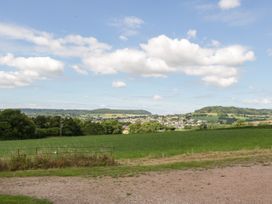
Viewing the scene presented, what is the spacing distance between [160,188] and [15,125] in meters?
101

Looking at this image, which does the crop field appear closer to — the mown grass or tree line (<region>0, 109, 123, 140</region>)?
the mown grass

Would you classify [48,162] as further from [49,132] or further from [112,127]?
[112,127]

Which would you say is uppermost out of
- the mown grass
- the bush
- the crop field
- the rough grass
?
the mown grass

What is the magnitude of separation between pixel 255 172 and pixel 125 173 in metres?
5.58

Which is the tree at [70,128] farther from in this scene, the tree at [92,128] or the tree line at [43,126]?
the tree at [92,128]

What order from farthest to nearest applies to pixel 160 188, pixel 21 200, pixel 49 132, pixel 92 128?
pixel 92 128
pixel 49 132
pixel 160 188
pixel 21 200

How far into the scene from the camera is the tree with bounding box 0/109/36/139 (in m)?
107

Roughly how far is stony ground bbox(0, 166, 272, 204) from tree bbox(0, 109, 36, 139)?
9425 cm

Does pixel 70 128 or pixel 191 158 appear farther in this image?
pixel 70 128

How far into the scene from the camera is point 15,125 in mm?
109438

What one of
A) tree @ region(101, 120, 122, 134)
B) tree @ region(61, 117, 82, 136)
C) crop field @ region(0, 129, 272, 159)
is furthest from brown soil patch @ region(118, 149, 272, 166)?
tree @ region(101, 120, 122, 134)

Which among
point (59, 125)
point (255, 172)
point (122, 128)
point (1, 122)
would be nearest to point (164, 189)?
point (255, 172)

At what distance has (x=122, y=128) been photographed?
132375 millimetres

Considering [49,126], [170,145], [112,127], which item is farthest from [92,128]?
[170,145]
